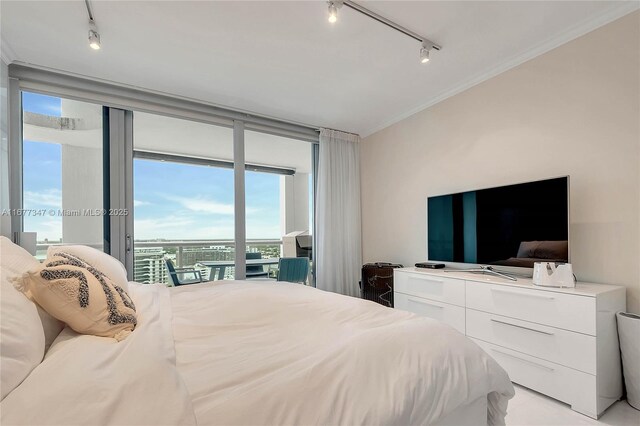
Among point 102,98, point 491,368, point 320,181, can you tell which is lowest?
point 491,368

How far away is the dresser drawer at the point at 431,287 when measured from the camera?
8.36 ft

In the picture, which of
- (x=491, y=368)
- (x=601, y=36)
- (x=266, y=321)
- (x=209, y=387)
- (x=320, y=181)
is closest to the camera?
(x=209, y=387)

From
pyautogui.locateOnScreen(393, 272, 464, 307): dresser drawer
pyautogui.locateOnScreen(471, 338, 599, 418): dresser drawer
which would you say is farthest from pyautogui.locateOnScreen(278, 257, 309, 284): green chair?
pyautogui.locateOnScreen(471, 338, 599, 418): dresser drawer

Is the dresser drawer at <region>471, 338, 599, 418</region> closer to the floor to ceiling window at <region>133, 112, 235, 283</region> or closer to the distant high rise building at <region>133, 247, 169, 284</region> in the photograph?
the floor to ceiling window at <region>133, 112, 235, 283</region>

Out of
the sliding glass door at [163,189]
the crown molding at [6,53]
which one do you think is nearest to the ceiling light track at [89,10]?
the crown molding at [6,53]

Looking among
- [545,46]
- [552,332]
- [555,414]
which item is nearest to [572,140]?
[545,46]

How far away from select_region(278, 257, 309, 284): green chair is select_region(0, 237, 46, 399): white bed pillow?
281 centimetres

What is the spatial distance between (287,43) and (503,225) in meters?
2.28

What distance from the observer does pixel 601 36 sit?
2123mm

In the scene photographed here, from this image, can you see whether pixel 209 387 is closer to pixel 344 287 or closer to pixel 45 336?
pixel 45 336

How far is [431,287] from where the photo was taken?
2795mm

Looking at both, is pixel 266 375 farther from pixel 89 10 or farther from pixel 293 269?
pixel 293 269

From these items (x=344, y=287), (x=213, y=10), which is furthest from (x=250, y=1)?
(x=344, y=287)

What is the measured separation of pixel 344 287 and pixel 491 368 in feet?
9.91
